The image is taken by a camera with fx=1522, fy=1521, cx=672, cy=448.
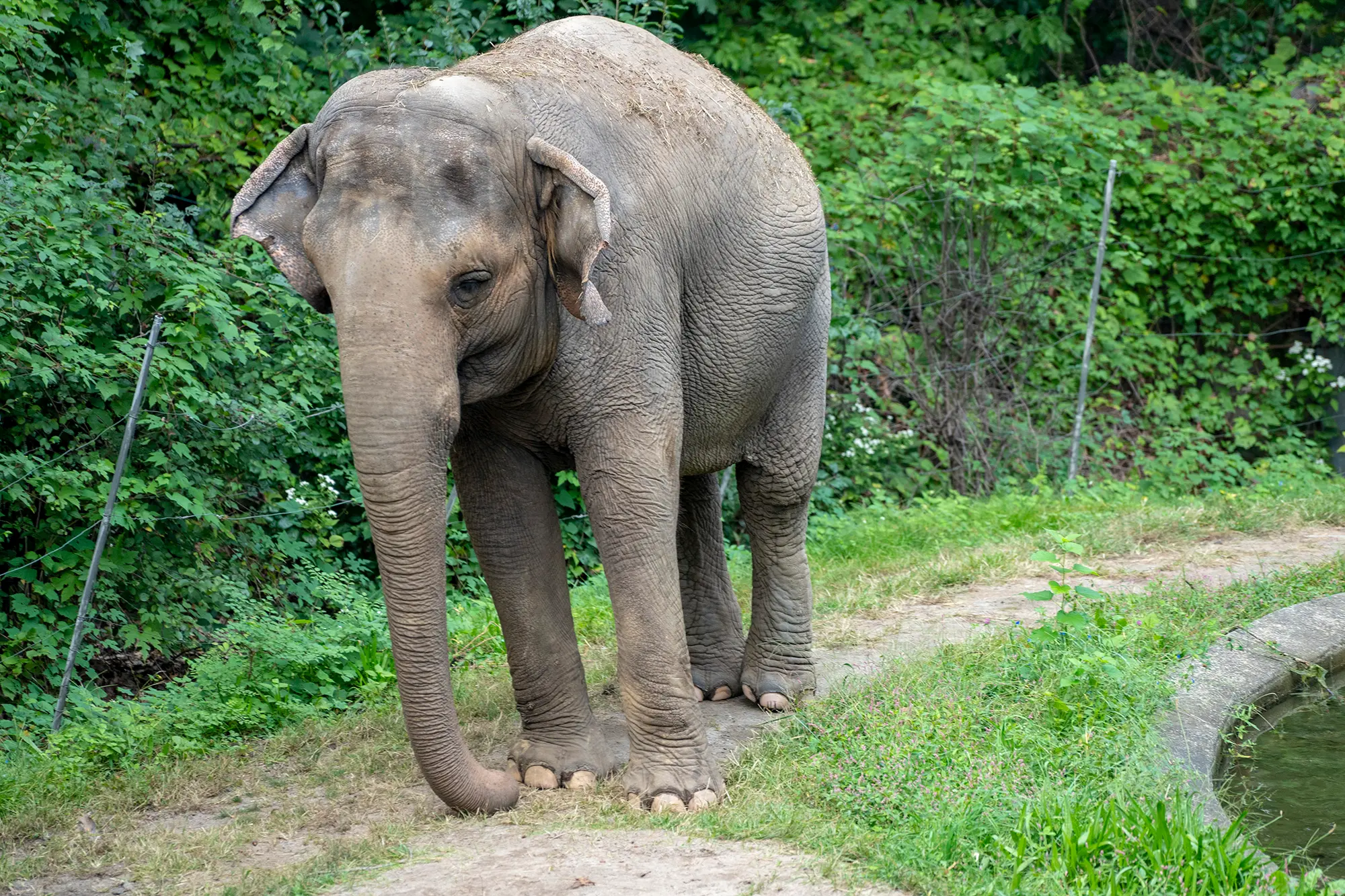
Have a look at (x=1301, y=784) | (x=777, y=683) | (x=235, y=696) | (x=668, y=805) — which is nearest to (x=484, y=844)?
(x=668, y=805)

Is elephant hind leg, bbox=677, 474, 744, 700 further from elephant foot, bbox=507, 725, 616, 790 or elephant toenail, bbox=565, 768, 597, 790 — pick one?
elephant toenail, bbox=565, 768, 597, 790

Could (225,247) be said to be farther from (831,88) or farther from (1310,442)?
(1310,442)

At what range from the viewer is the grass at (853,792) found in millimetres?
4246

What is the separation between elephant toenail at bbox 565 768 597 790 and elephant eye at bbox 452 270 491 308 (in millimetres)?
1773

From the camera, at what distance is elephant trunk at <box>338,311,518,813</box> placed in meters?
4.16

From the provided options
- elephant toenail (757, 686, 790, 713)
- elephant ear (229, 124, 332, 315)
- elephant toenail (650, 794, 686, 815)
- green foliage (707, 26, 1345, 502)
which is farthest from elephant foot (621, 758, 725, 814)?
green foliage (707, 26, 1345, 502)

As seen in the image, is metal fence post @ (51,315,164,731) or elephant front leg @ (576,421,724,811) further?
metal fence post @ (51,315,164,731)

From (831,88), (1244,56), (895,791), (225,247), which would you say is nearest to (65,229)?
(225,247)

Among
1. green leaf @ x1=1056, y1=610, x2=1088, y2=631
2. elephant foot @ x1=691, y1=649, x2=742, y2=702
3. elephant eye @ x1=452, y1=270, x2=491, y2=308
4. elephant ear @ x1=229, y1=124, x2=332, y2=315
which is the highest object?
elephant ear @ x1=229, y1=124, x2=332, y2=315

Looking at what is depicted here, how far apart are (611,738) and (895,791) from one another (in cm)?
140

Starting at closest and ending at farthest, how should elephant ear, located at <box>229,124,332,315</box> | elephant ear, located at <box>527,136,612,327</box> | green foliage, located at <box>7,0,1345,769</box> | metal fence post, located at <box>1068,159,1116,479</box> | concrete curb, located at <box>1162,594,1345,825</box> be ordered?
elephant ear, located at <box>527,136,612,327</box>
elephant ear, located at <box>229,124,332,315</box>
concrete curb, located at <box>1162,594,1345,825</box>
green foliage, located at <box>7,0,1345,769</box>
metal fence post, located at <box>1068,159,1116,479</box>

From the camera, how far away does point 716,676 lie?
20.8 ft

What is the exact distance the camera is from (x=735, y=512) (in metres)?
10.1

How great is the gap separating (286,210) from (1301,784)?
13.4 feet
